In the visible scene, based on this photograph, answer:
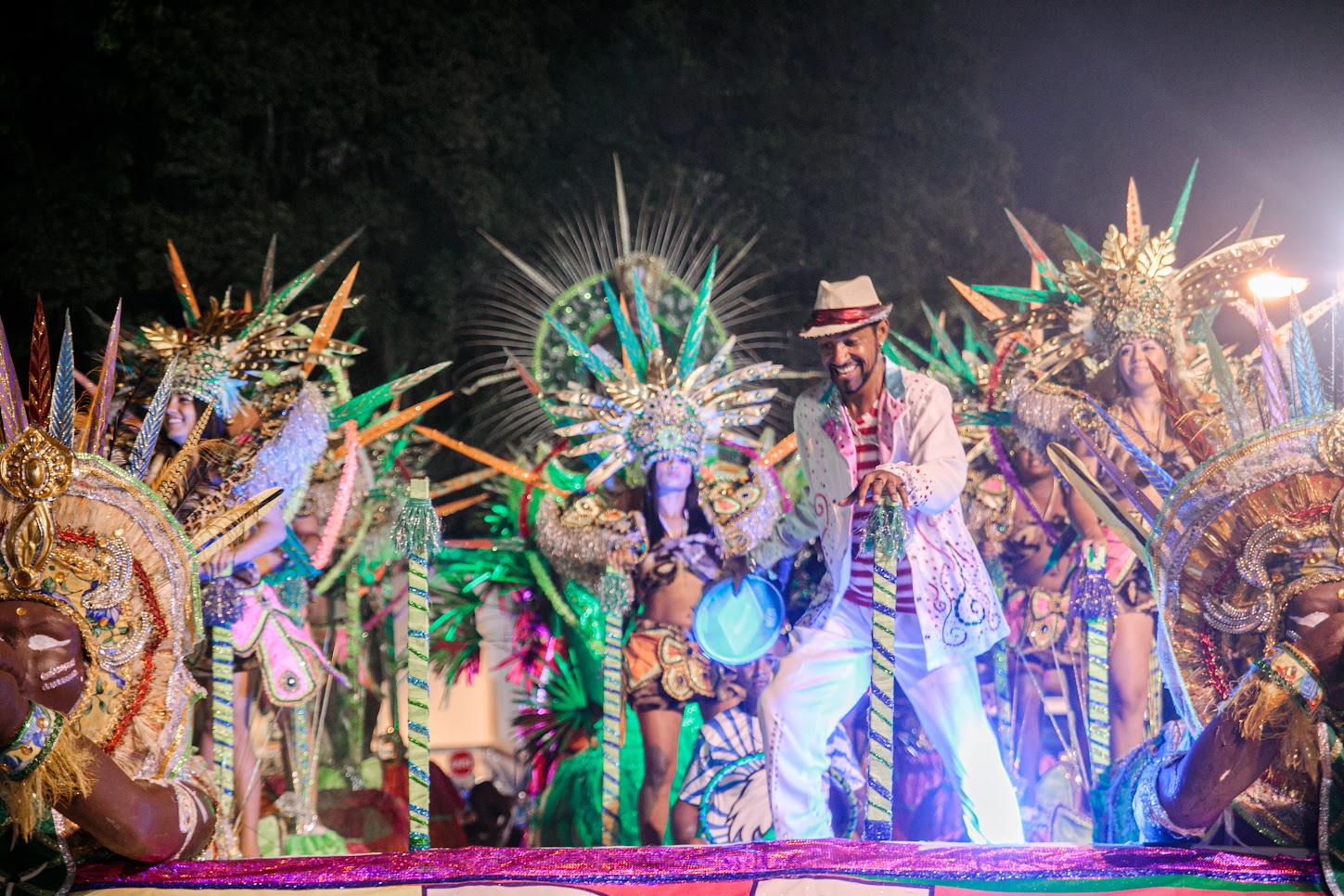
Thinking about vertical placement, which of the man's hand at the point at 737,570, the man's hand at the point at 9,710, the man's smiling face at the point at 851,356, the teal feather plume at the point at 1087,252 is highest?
the teal feather plume at the point at 1087,252

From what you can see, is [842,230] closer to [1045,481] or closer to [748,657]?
[1045,481]

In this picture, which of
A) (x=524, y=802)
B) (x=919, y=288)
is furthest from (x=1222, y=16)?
(x=524, y=802)

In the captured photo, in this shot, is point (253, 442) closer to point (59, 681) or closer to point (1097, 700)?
point (59, 681)

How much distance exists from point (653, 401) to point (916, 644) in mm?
1710

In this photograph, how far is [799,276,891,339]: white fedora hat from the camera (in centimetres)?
446

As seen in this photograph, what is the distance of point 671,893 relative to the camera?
351 centimetres

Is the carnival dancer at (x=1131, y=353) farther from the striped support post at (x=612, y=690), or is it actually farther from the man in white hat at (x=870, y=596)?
the striped support post at (x=612, y=690)

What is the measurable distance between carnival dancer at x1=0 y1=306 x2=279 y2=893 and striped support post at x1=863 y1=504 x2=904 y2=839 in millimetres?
1941

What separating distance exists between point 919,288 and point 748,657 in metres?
6.77

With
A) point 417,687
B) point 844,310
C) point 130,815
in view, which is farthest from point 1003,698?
point 130,815

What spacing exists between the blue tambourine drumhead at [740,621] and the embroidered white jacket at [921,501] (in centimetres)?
65

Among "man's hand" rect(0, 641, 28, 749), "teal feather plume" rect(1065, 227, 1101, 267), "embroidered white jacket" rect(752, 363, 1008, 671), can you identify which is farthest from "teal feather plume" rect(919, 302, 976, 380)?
"man's hand" rect(0, 641, 28, 749)

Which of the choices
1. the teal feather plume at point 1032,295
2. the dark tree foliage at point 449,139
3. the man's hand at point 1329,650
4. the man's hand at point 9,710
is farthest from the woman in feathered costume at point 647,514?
the dark tree foliage at point 449,139

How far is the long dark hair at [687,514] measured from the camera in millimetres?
5523
